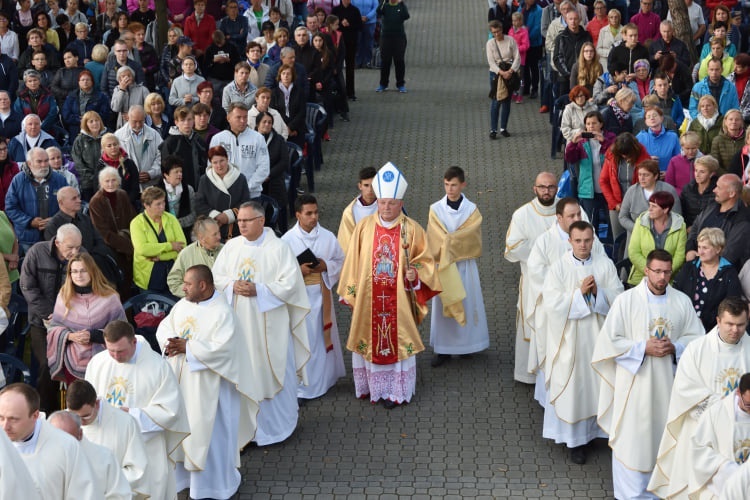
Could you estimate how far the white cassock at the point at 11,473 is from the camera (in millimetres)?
6617

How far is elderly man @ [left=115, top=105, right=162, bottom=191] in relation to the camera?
1434cm

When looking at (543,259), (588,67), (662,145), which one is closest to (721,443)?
(543,259)

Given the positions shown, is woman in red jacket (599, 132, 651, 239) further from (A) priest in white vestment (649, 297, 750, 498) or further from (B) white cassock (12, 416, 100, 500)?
(B) white cassock (12, 416, 100, 500)

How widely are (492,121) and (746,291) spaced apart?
976cm

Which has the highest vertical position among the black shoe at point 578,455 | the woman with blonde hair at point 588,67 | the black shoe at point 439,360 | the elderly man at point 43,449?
→ the elderly man at point 43,449

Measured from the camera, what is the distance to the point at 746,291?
10.6 meters

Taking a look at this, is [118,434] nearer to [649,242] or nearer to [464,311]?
[464,311]

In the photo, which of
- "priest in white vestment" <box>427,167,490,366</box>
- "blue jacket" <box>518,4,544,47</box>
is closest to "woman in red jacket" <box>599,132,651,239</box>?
"priest in white vestment" <box>427,167,490,366</box>

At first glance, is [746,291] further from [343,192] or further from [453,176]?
[343,192]

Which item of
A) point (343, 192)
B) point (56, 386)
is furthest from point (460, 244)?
point (343, 192)

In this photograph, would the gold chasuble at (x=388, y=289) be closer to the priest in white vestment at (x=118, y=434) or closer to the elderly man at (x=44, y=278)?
the elderly man at (x=44, y=278)

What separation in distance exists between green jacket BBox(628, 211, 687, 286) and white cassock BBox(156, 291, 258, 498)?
398 centimetres

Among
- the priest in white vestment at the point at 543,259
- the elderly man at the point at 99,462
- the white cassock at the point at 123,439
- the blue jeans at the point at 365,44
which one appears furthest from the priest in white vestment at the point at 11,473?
the blue jeans at the point at 365,44

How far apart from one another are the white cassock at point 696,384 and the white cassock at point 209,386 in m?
3.31
